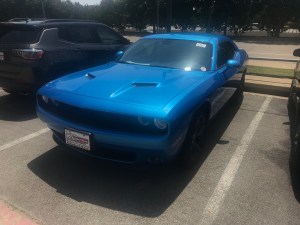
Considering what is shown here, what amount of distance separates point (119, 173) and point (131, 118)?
958mm

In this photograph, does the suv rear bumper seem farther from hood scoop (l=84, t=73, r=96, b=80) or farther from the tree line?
the tree line

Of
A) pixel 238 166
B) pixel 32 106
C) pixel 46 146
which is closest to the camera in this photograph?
pixel 238 166

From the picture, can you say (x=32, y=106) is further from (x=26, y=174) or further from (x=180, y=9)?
(x=180, y=9)

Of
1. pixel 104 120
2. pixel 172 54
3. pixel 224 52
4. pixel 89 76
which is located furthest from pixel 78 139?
pixel 224 52

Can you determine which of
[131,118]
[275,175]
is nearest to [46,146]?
[131,118]

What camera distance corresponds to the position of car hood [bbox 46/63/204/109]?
10.3 feet

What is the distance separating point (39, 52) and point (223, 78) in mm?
3131

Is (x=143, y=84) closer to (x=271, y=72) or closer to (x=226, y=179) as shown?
(x=226, y=179)

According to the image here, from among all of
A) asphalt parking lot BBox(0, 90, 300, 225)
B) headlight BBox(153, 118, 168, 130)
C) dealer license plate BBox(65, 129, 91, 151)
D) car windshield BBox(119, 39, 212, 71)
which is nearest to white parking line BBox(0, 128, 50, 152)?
asphalt parking lot BBox(0, 90, 300, 225)

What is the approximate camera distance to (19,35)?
5.54 m

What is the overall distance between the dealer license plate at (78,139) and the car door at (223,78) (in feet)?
5.61

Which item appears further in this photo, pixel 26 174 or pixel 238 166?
pixel 238 166

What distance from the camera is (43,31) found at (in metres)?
5.51

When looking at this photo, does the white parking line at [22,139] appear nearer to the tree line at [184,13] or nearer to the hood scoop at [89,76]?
the hood scoop at [89,76]
